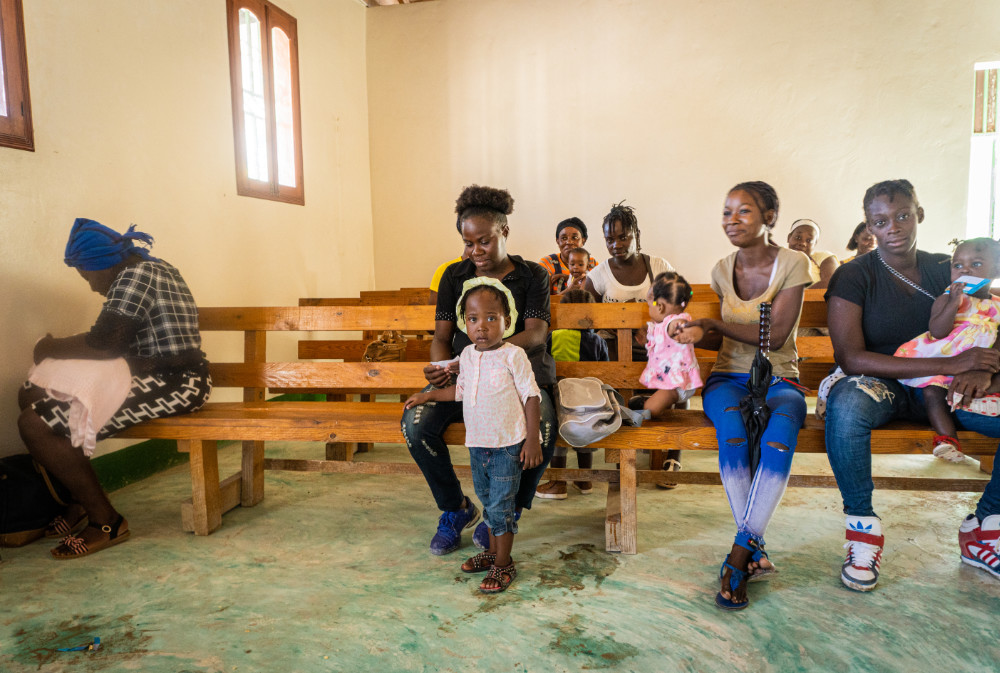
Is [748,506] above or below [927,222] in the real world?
below

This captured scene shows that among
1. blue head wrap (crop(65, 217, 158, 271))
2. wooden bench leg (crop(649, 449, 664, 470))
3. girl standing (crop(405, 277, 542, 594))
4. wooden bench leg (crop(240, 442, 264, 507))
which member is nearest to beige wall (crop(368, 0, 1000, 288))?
wooden bench leg (crop(649, 449, 664, 470))

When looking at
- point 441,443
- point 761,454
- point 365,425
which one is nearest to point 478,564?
point 441,443

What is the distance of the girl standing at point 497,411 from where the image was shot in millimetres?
2199

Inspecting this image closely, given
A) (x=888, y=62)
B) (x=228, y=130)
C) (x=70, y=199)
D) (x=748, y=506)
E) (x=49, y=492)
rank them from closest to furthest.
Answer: (x=748, y=506) → (x=49, y=492) → (x=70, y=199) → (x=228, y=130) → (x=888, y=62)

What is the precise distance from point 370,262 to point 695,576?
5.51 metres

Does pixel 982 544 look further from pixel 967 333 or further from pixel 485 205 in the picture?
pixel 485 205

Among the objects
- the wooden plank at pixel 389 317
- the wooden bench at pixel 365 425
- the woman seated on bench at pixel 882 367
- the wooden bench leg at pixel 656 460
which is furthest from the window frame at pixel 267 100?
the woman seated on bench at pixel 882 367

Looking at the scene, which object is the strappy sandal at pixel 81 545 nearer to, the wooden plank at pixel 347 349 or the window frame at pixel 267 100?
the wooden plank at pixel 347 349

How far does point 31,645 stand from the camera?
191cm

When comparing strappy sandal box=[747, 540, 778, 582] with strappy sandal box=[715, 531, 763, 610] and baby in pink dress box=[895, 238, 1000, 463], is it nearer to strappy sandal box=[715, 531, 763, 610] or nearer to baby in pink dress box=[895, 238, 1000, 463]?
strappy sandal box=[715, 531, 763, 610]

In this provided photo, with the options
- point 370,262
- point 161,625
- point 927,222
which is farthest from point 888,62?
point 161,625

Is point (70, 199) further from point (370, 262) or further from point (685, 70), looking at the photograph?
point (685, 70)

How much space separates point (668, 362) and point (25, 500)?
2.79 meters

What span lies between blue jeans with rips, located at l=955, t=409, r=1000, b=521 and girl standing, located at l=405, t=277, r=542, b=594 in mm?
1556
